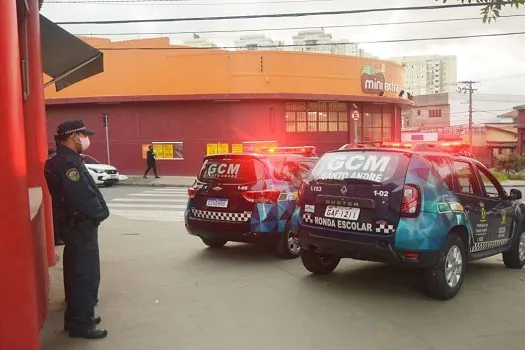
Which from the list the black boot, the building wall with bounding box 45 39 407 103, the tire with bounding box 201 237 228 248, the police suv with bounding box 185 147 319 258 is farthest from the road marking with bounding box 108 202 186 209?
the building wall with bounding box 45 39 407 103

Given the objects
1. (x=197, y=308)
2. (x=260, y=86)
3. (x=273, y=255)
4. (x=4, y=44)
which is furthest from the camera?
(x=260, y=86)

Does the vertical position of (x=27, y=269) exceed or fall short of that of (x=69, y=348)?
it exceeds it

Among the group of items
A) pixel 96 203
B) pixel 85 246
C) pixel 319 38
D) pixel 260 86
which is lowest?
pixel 85 246

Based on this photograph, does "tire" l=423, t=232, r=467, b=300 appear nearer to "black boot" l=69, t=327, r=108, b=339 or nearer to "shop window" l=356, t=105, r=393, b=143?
"black boot" l=69, t=327, r=108, b=339

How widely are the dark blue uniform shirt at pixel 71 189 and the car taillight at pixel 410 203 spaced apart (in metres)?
2.94

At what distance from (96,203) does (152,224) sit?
7.53 meters

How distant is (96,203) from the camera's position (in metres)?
4.35

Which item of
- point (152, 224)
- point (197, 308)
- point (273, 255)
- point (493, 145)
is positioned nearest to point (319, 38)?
point (152, 224)

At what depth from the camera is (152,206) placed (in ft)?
50.7

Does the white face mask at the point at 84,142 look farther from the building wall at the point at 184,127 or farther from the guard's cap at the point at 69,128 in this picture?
the building wall at the point at 184,127

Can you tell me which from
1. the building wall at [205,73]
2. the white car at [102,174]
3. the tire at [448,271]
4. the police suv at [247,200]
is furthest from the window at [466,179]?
the building wall at [205,73]

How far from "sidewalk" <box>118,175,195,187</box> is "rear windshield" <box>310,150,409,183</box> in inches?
676

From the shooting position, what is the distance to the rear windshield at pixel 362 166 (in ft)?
18.5

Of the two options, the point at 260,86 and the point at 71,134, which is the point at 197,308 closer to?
the point at 71,134
